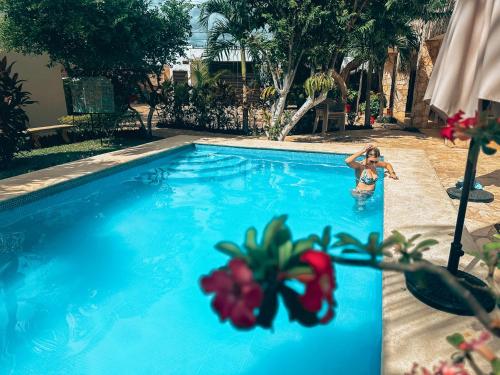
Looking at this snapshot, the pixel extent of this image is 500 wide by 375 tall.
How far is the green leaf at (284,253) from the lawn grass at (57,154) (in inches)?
412

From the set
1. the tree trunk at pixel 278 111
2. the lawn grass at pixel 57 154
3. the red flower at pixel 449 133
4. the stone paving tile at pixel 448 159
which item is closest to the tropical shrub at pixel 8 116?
the lawn grass at pixel 57 154

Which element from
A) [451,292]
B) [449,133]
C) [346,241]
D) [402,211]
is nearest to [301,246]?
[346,241]

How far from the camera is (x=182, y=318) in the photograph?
531 centimetres

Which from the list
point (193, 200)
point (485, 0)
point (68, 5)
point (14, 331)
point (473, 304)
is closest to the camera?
point (473, 304)

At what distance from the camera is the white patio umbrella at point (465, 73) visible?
8.99ft

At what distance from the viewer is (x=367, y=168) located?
25.7 ft

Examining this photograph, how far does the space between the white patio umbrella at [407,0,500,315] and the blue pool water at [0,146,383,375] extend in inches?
49.6

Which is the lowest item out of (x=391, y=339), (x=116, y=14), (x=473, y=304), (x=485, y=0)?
(x=391, y=339)

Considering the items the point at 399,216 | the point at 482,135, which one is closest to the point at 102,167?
the point at 399,216

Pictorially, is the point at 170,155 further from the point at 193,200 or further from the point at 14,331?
the point at 14,331

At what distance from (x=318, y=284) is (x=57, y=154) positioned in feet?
42.1

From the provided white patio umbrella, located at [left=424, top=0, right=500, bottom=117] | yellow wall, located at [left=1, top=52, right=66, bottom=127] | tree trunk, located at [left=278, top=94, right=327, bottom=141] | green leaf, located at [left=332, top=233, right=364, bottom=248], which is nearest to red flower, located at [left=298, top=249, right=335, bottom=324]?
green leaf, located at [left=332, top=233, right=364, bottom=248]

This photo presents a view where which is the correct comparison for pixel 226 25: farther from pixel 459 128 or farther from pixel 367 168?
pixel 459 128

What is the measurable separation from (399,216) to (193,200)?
18.2 feet
